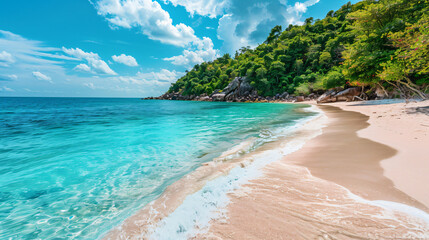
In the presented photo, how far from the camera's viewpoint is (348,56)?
1911 centimetres

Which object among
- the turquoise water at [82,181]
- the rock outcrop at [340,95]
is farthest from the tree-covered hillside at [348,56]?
the turquoise water at [82,181]

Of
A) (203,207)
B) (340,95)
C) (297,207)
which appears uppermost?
(340,95)

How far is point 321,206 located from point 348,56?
24.0 metres

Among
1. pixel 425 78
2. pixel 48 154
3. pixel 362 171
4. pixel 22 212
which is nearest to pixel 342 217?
pixel 362 171

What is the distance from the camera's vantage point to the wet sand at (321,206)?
186 cm

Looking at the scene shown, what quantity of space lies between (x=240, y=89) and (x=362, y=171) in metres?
62.6

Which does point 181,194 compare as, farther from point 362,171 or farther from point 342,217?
point 362,171

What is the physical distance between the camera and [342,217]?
2.07m

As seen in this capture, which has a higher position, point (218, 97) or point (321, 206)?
point (218, 97)

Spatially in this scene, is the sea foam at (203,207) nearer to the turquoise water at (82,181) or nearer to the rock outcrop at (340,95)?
the turquoise water at (82,181)

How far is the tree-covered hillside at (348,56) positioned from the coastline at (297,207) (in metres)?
11.7

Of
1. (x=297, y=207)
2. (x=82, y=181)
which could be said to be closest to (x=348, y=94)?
(x=297, y=207)

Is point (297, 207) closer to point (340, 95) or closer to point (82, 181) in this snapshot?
point (82, 181)

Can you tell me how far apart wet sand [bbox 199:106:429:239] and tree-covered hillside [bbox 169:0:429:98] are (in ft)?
37.0
